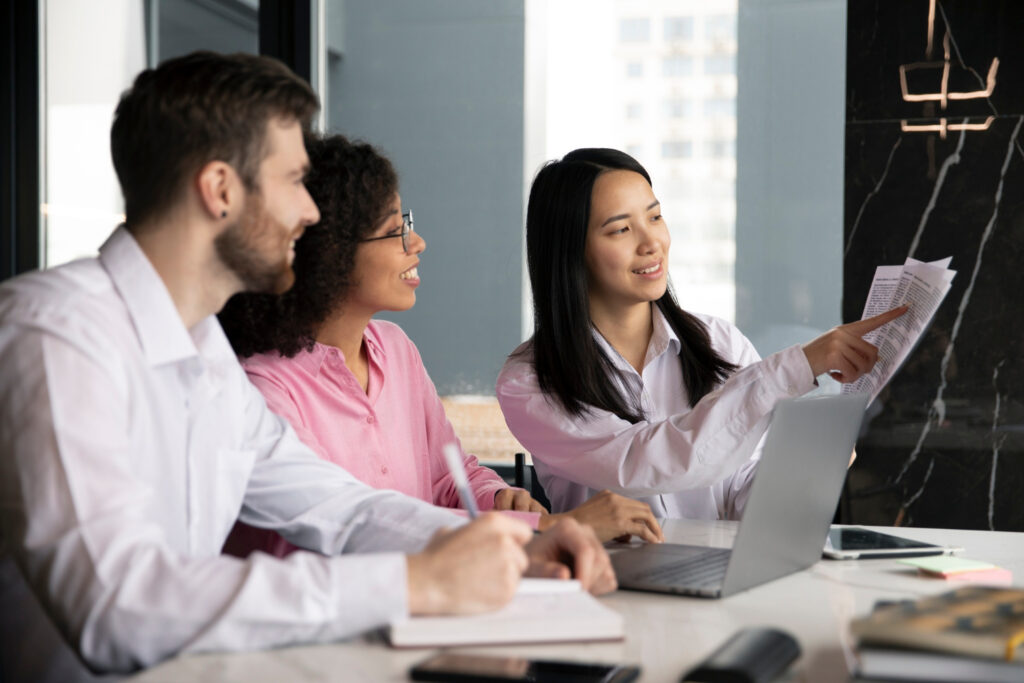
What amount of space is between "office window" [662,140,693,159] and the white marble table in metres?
2.18

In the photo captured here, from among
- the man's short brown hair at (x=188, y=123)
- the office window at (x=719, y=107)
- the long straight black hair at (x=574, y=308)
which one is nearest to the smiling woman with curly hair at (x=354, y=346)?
the long straight black hair at (x=574, y=308)

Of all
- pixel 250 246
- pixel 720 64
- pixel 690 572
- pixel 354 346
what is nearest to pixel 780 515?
pixel 690 572

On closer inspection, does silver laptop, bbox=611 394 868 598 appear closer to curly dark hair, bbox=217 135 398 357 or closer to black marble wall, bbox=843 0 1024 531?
curly dark hair, bbox=217 135 398 357

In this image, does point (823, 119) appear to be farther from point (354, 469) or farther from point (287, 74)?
point (287, 74)

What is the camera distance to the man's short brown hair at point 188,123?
1.36 meters

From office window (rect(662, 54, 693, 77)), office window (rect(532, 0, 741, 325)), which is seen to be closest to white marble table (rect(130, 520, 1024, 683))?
office window (rect(532, 0, 741, 325))

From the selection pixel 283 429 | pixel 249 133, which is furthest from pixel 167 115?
pixel 283 429

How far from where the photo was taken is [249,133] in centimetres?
138

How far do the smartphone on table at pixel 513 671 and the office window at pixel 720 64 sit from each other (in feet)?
9.34

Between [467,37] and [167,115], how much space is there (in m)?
2.52

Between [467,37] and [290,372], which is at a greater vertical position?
[467,37]

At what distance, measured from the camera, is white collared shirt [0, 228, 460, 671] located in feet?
3.41

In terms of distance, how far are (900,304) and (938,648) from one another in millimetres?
997

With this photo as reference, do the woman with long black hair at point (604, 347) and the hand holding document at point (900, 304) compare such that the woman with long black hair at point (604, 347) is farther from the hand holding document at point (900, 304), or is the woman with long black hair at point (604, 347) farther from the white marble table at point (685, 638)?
the white marble table at point (685, 638)
